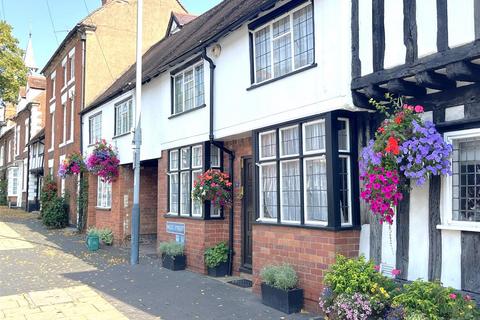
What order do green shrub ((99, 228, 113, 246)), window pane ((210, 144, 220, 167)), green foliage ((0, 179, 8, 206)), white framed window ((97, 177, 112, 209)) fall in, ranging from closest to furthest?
window pane ((210, 144, 220, 167)) → green shrub ((99, 228, 113, 246)) → white framed window ((97, 177, 112, 209)) → green foliage ((0, 179, 8, 206))

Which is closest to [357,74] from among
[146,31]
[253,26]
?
[253,26]

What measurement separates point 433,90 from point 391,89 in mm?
533

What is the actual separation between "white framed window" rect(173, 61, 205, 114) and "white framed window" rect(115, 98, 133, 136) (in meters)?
3.37

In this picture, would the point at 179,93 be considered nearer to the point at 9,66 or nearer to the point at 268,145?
the point at 268,145

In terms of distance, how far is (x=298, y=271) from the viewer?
23.7 ft

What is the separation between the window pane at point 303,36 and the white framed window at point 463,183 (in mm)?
2685

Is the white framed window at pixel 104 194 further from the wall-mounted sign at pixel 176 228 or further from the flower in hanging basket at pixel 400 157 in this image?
the flower in hanging basket at pixel 400 157

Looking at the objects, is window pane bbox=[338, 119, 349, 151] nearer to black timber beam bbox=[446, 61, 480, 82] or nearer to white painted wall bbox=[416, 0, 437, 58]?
white painted wall bbox=[416, 0, 437, 58]

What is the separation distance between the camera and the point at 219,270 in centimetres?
995

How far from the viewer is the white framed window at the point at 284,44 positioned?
7426 millimetres

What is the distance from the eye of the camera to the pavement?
6969 mm

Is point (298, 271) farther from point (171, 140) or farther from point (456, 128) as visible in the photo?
point (171, 140)

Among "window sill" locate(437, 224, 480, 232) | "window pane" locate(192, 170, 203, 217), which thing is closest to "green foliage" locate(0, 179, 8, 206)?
"window pane" locate(192, 170, 203, 217)

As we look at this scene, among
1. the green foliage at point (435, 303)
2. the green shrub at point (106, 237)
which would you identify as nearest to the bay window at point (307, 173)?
the green foliage at point (435, 303)
